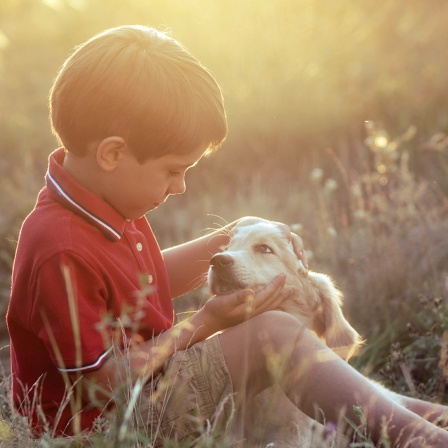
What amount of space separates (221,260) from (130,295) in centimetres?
40

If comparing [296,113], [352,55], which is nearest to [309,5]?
[352,55]

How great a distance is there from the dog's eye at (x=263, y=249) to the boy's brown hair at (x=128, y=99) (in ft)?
1.95

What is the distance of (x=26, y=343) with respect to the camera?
2602 mm

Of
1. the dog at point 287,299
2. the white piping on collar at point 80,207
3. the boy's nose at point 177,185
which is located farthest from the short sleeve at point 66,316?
the dog at point 287,299

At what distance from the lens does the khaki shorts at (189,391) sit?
2.45 meters

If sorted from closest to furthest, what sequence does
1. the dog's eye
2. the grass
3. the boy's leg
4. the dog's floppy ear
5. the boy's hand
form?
1. the boy's leg
2. the boy's hand
3. the dog's floppy ear
4. the dog's eye
5. the grass

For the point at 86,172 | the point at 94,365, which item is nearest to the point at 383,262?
the point at 86,172

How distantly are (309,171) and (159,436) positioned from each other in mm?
4952

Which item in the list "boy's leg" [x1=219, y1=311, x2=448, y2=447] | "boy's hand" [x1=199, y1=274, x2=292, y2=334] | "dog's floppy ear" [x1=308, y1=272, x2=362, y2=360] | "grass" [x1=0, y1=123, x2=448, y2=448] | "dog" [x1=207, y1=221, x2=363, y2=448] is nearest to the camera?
"boy's leg" [x1=219, y1=311, x2=448, y2=447]

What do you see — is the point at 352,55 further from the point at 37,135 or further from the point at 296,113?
the point at 37,135

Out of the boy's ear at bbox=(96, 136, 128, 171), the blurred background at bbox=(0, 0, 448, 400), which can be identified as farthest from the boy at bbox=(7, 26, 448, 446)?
the blurred background at bbox=(0, 0, 448, 400)

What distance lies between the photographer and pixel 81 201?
259cm

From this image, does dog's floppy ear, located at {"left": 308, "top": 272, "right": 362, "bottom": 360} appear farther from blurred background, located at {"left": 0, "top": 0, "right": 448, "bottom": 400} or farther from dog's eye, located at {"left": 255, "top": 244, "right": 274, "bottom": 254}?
blurred background, located at {"left": 0, "top": 0, "right": 448, "bottom": 400}

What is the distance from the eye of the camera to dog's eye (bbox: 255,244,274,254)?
3.08 meters
